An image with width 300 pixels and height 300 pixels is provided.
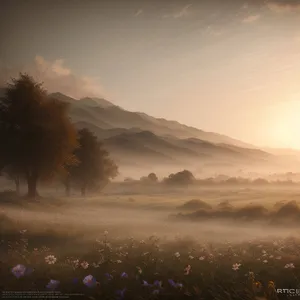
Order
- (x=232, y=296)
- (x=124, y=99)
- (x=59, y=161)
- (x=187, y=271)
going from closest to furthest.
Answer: (x=232, y=296)
(x=187, y=271)
(x=59, y=161)
(x=124, y=99)

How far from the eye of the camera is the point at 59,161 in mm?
7852

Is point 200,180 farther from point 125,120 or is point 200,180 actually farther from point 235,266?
point 125,120

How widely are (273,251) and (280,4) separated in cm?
674

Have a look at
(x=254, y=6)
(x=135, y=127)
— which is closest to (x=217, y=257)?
(x=135, y=127)

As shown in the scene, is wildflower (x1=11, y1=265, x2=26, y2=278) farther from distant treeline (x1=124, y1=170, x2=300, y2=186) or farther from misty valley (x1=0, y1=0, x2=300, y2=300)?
distant treeline (x1=124, y1=170, x2=300, y2=186)

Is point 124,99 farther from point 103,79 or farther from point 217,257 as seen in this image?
point 217,257

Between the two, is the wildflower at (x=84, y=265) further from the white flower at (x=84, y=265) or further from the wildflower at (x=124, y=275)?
the wildflower at (x=124, y=275)

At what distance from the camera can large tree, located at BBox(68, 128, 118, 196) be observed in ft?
26.1

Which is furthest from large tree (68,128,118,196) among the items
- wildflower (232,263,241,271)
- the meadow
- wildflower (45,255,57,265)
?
wildflower (232,263,241,271)

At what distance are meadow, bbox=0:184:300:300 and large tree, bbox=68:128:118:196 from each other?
372mm

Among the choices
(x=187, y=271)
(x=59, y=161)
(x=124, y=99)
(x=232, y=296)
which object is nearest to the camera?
(x=232, y=296)

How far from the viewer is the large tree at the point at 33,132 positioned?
7621 mm

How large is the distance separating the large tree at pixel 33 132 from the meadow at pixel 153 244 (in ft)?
2.38

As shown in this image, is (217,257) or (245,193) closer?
(217,257)
